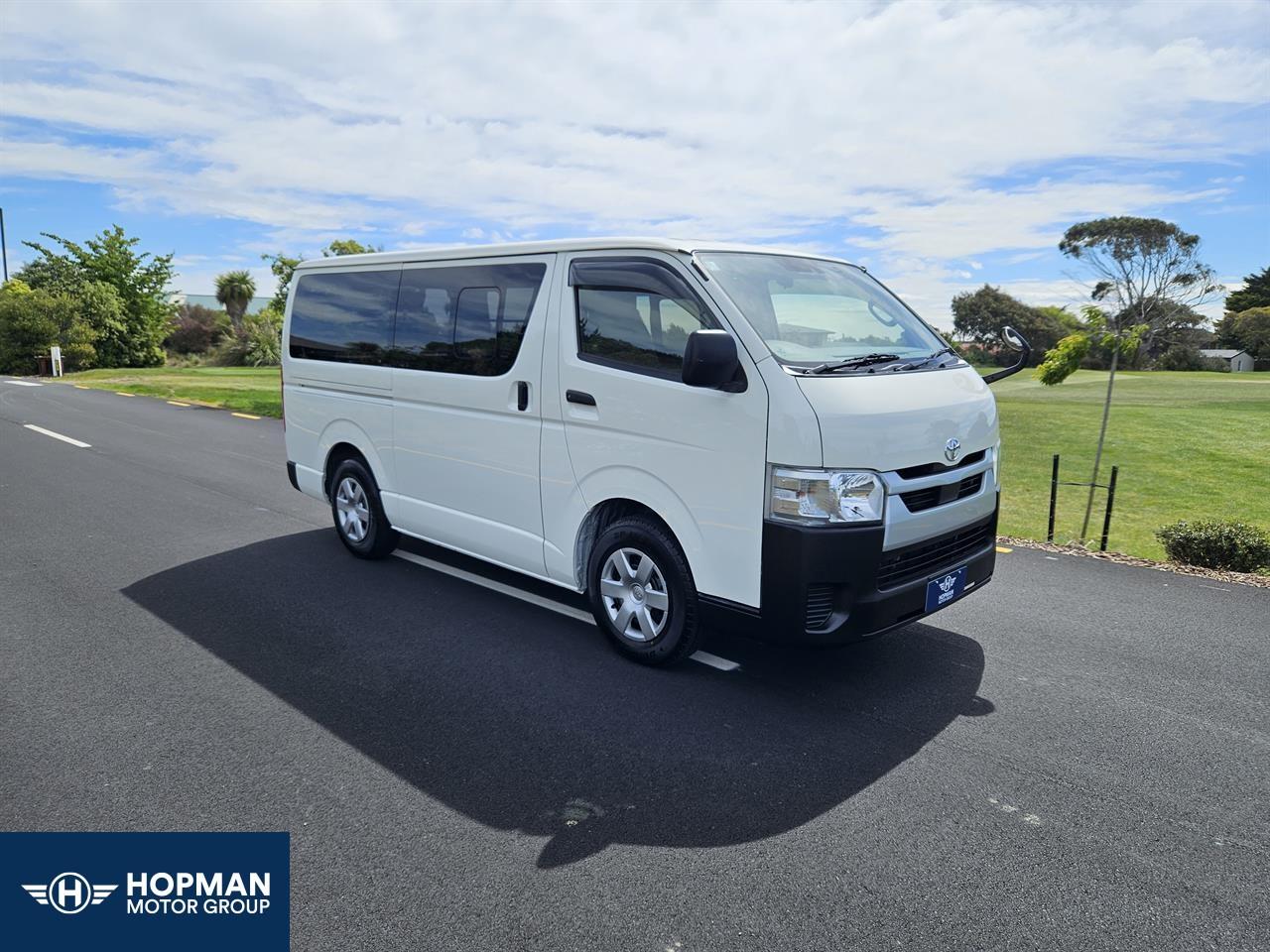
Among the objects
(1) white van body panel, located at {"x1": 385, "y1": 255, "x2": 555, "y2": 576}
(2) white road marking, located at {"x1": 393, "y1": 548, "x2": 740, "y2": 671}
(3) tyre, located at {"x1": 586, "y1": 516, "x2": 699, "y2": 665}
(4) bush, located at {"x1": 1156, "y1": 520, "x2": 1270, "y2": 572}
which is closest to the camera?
(3) tyre, located at {"x1": 586, "y1": 516, "x2": 699, "y2": 665}

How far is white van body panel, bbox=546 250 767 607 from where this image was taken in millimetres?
3846

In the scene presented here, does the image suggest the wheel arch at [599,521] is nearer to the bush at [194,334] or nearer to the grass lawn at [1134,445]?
the grass lawn at [1134,445]

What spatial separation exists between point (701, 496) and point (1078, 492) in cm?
1327

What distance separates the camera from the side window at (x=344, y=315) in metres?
5.95

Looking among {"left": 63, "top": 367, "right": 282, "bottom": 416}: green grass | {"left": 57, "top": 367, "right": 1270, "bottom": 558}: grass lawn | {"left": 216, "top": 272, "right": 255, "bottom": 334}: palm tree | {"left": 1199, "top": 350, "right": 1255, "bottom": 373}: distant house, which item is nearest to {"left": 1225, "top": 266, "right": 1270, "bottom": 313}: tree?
{"left": 1199, "top": 350, "right": 1255, "bottom": 373}: distant house

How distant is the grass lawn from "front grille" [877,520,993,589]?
17.2ft

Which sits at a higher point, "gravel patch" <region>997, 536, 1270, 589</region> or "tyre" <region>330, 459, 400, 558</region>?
"tyre" <region>330, 459, 400, 558</region>

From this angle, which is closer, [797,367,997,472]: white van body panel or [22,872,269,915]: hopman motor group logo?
[22,872,269,915]: hopman motor group logo

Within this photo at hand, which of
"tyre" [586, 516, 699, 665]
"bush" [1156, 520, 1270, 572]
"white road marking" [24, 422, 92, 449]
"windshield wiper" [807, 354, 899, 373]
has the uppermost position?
"windshield wiper" [807, 354, 899, 373]

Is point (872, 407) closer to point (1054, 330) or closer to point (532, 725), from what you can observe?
point (532, 725)

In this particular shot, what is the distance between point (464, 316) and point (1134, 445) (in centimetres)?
2014

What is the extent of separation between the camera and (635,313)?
4.35 meters

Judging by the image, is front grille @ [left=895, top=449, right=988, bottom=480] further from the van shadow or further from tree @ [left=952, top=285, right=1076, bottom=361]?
tree @ [left=952, top=285, right=1076, bottom=361]

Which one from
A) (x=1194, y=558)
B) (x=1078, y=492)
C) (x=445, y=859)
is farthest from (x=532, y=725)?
(x=1078, y=492)
